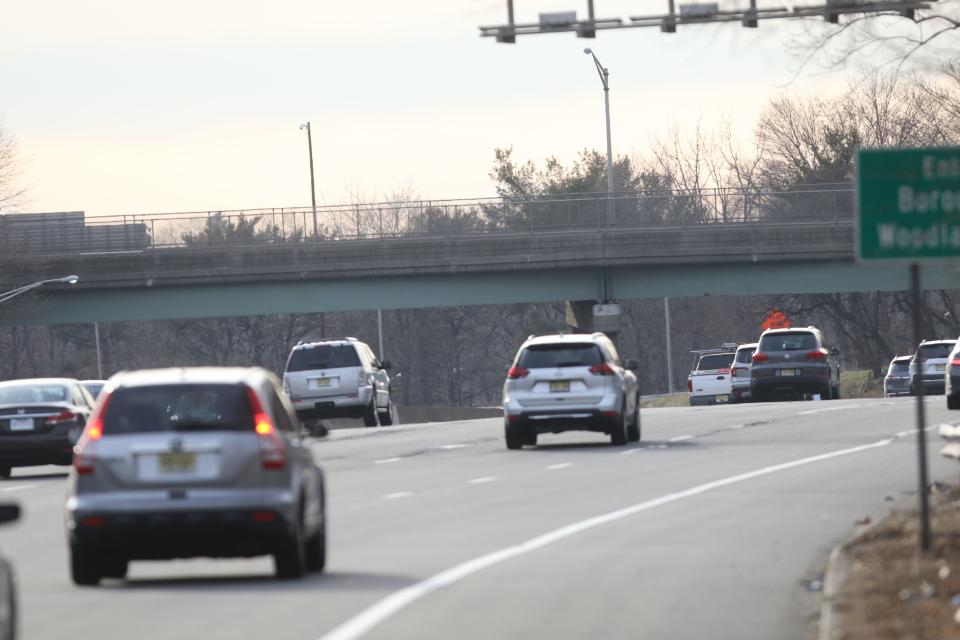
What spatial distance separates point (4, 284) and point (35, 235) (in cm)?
779

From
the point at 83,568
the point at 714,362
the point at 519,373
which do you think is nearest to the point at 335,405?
the point at 519,373

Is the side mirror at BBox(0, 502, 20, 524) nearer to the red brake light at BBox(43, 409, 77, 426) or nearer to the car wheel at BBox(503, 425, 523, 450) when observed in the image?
the red brake light at BBox(43, 409, 77, 426)

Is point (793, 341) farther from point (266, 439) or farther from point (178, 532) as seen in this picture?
point (178, 532)

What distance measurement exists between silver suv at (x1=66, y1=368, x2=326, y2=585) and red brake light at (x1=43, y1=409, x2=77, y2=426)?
51.0ft

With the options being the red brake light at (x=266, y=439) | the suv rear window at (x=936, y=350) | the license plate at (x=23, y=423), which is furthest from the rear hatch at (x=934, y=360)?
the red brake light at (x=266, y=439)

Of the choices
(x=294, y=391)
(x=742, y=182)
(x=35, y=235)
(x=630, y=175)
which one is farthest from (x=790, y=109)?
(x=294, y=391)

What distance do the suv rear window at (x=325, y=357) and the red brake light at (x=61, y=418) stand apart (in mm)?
14484

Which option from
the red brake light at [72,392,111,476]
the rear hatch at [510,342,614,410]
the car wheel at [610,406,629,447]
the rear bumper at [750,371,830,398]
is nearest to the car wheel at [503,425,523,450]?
the rear hatch at [510,342,614,410]

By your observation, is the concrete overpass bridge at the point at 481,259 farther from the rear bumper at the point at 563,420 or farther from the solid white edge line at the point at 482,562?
the solid white edge line at the point at 482,562

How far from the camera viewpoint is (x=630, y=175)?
12125 centimetres

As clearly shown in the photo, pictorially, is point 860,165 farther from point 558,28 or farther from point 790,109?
point 790,109

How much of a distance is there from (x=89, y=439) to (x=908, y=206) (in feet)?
18.7

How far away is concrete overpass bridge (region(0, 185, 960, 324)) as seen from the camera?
207 ft

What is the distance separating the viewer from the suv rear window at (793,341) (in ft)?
160
